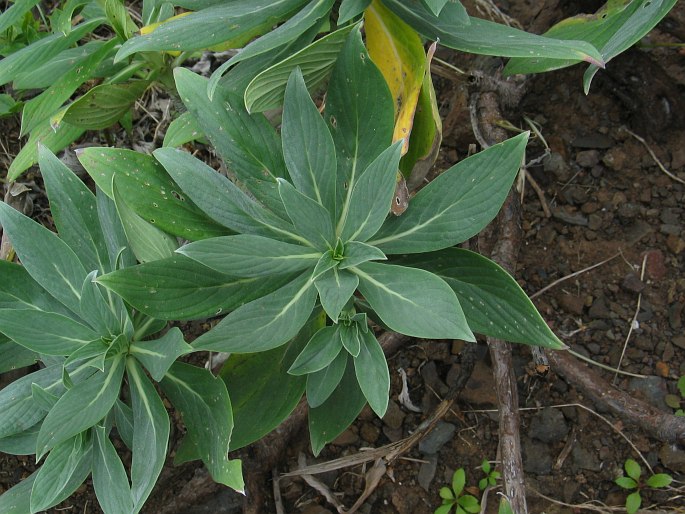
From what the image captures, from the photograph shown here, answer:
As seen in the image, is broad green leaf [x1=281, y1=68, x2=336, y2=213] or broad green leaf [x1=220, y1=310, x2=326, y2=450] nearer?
broad green leaf [x1=281, y1=68, x2=336, y2=213]

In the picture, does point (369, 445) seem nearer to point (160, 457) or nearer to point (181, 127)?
point (160, 457)

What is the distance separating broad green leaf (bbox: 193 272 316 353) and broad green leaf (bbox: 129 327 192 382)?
0.04 m

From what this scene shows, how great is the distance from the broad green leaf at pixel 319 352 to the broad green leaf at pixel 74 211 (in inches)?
19.9

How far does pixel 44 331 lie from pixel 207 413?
1.16 ft

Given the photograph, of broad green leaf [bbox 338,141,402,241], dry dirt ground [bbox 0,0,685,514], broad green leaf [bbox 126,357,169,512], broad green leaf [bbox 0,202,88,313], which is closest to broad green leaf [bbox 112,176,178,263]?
broad green leaf [bbox 0,202,88,313]

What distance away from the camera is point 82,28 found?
1725mm

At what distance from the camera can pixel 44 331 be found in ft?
4.15

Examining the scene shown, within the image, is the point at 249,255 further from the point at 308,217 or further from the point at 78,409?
the point at 78,409

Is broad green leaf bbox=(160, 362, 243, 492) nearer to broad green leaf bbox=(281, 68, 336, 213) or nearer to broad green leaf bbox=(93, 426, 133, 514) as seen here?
broad green leaf bbox=(93, 426, 133, 514)

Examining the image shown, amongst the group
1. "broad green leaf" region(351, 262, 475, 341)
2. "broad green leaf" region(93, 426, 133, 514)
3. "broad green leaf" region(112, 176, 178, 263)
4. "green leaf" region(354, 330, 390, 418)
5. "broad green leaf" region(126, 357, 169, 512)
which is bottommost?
"broad green leaf" region(93, 426, 133, 514)

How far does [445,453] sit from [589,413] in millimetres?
443

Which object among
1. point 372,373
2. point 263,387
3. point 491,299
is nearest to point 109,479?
point 263,387

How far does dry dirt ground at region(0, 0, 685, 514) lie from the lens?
193cm

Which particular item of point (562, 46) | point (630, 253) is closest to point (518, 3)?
point (630, 253)
